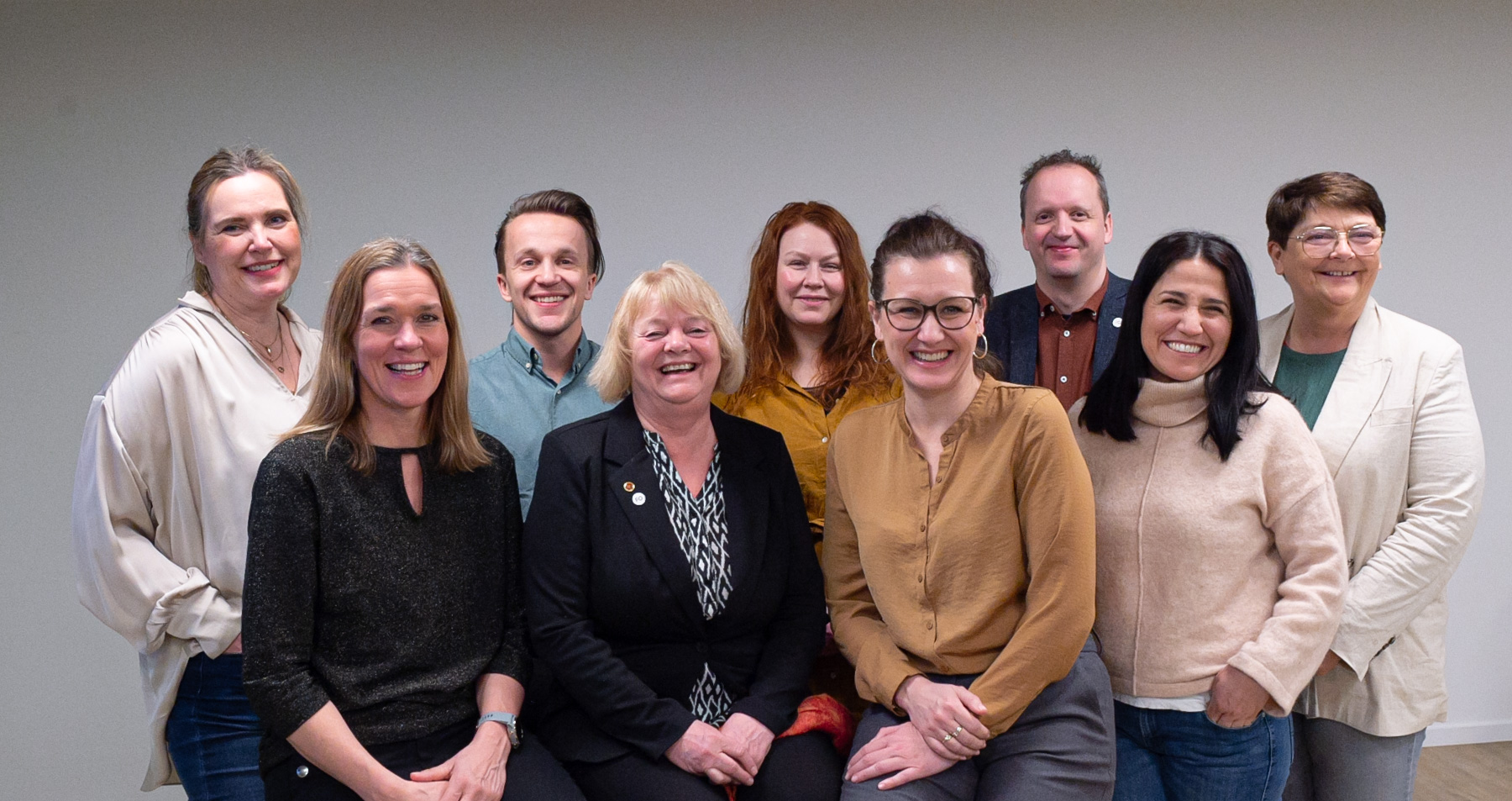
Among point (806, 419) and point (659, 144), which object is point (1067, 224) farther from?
point (659, 144)

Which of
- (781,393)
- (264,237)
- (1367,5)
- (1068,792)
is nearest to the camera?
(1068,792)

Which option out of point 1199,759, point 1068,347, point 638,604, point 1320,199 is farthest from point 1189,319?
point 638,604

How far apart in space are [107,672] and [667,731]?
2817 millimetres

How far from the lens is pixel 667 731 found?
210 cm

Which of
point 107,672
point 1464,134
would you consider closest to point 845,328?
point 107,672

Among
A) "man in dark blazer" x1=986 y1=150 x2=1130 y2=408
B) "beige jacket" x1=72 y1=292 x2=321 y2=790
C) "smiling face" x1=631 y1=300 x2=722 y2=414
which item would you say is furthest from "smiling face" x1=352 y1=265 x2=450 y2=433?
"man in dark blazer" x1=986 y1=150 x2=1130 y2=408

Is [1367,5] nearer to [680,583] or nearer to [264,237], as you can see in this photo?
[680,583]

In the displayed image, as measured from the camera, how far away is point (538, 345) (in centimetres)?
271

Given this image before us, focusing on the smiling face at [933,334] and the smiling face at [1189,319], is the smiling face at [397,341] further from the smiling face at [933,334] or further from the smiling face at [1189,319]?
the smiling face at [1189,319]

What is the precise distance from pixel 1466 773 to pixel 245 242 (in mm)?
4687

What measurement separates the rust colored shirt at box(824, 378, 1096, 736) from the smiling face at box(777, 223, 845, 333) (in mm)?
564

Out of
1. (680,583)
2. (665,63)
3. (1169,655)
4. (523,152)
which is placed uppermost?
(665,63)

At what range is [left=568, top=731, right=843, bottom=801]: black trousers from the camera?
6.79ft

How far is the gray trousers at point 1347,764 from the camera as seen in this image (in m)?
2.31
